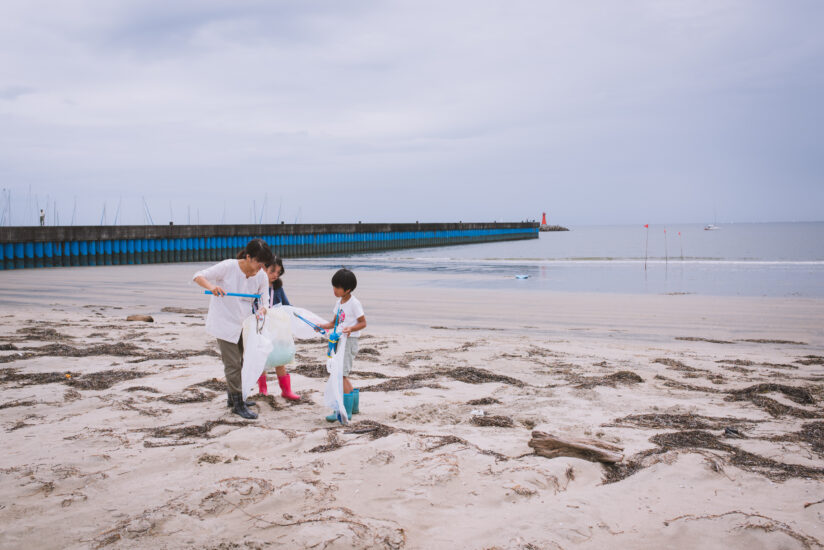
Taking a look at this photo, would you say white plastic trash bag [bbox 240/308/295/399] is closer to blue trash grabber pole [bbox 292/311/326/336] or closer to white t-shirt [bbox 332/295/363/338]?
blue trash grabber pole [bbox 292/311/326/336]

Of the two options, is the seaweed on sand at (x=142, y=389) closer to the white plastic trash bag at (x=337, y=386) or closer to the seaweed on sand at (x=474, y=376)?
the white plastic trash bag at (x=337, y=386)

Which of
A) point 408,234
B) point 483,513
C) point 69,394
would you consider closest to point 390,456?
point 483,513

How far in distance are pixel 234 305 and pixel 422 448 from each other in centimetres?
221

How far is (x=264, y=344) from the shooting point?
520 centimetres

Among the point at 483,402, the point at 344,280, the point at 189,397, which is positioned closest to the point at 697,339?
the point at 483,402

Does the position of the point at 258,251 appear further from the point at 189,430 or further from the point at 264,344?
the point at 189,430

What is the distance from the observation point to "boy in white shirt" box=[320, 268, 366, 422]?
4.98m

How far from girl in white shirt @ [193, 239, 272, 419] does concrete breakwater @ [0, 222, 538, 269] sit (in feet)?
93.9

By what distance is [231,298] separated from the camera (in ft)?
17.0

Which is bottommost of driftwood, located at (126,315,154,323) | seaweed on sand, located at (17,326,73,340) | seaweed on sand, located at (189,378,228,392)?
seaweed on sand, located at (189,378,228,392)

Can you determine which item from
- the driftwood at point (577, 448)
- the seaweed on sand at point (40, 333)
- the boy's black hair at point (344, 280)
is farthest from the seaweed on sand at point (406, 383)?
the seaweed on sand at point (40, 333)

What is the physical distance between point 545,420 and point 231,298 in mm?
3011

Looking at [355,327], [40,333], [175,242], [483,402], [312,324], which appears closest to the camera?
[355,327]

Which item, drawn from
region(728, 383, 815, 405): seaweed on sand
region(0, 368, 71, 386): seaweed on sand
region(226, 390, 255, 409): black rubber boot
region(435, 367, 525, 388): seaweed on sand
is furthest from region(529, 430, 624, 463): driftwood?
region(0, 368, 71, 386): seaweed on sand
